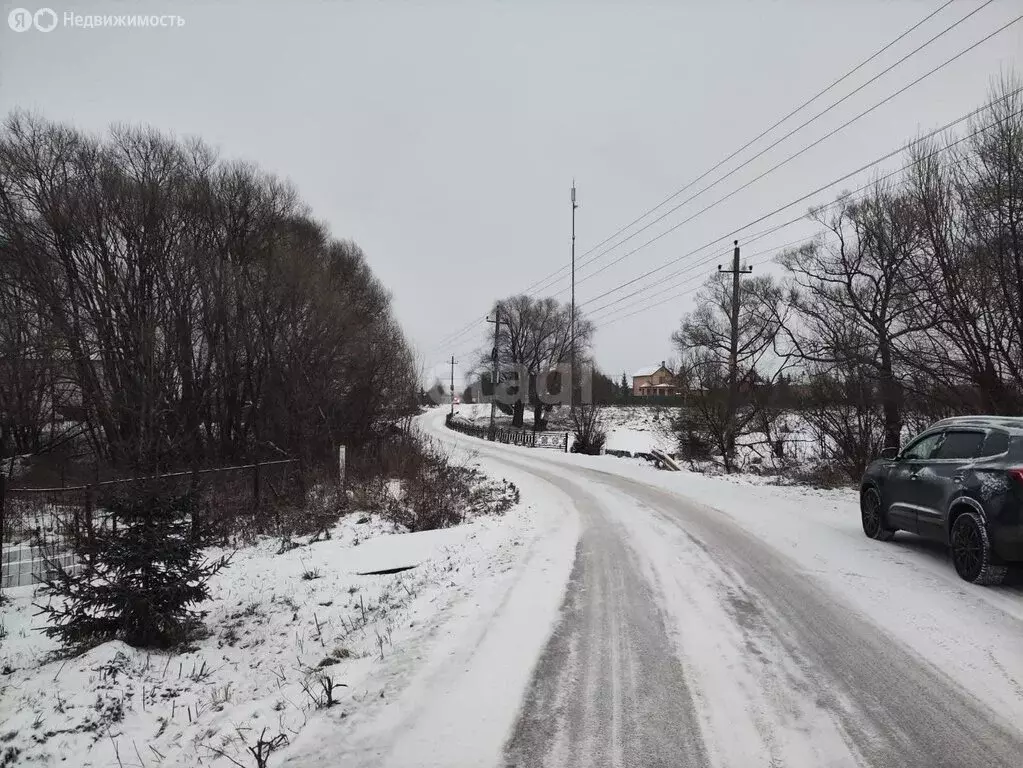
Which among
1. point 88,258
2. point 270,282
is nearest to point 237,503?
point 270,282

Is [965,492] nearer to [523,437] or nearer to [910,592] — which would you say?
[910,592]

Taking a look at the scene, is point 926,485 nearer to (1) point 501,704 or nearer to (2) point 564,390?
(1) point 501,704

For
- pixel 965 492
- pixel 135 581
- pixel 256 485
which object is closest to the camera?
pixel 135 581

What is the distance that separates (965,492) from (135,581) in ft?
28.0

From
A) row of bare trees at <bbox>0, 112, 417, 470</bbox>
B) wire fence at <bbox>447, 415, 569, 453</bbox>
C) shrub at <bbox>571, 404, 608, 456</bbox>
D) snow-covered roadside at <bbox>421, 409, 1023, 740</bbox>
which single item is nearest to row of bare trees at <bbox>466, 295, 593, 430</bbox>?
wire fence at <bbox>447, 415, 569, 453</bbox>

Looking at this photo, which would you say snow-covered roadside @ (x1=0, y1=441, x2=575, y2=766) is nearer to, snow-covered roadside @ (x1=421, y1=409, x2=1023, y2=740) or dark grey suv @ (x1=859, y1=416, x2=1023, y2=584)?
snow-covered roadside @ (x1=421, y1=409, x2=1023, y2=740)

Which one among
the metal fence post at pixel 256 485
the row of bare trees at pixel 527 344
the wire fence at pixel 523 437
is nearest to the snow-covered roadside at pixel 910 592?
the metal fence post at pixel 256 485

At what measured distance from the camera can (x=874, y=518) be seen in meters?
7.89

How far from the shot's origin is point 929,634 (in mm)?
4391

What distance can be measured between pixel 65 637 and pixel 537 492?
981 cm

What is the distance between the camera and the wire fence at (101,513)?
20.3ft

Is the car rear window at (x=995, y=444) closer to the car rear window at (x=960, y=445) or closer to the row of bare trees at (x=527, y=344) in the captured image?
the car rear window at (x=960, y=445)

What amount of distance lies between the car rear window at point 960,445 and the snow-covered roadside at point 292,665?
15.7 feet

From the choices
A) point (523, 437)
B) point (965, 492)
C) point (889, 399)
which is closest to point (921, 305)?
point (889, 399)
